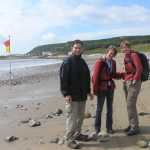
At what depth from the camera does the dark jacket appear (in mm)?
9094

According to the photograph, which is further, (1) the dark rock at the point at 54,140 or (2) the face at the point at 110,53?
(2) the face at the point at 110,53

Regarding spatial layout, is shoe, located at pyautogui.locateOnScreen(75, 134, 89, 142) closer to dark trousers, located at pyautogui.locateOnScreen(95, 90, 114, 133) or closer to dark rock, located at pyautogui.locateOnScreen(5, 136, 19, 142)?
dark trousers, located at pyautogui.locateOnScreen(95, 90, 114, 133)

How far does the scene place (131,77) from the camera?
382 inches

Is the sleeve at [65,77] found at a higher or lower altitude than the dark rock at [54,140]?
higher

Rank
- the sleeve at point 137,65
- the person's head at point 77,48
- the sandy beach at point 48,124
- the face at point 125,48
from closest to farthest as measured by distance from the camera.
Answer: the person's head at point 77,48
the sandy beach at point 48,124
the sleeve at point 137,65
the face at point 125,48

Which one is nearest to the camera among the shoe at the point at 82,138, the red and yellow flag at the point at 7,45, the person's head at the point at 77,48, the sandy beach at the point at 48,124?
the person's head at the point at 77,48

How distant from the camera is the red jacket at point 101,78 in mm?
9547

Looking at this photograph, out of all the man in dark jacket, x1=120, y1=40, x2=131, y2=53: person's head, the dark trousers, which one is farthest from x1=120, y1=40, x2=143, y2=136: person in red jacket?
the man in dark jacket

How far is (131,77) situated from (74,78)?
128 cm

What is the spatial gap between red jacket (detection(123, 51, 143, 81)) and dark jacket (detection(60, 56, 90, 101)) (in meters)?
0.94

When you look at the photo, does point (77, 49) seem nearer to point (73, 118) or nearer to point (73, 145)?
point (73, 118)

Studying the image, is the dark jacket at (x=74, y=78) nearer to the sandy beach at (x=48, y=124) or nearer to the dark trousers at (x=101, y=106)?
the dark trousers at (x=101, y=106)

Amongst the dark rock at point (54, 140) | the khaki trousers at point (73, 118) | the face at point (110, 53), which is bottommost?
the dark rock at point (54, 140)

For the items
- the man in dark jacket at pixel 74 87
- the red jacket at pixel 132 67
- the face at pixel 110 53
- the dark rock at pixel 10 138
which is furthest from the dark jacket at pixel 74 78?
the dark rock at pixel 10 138
